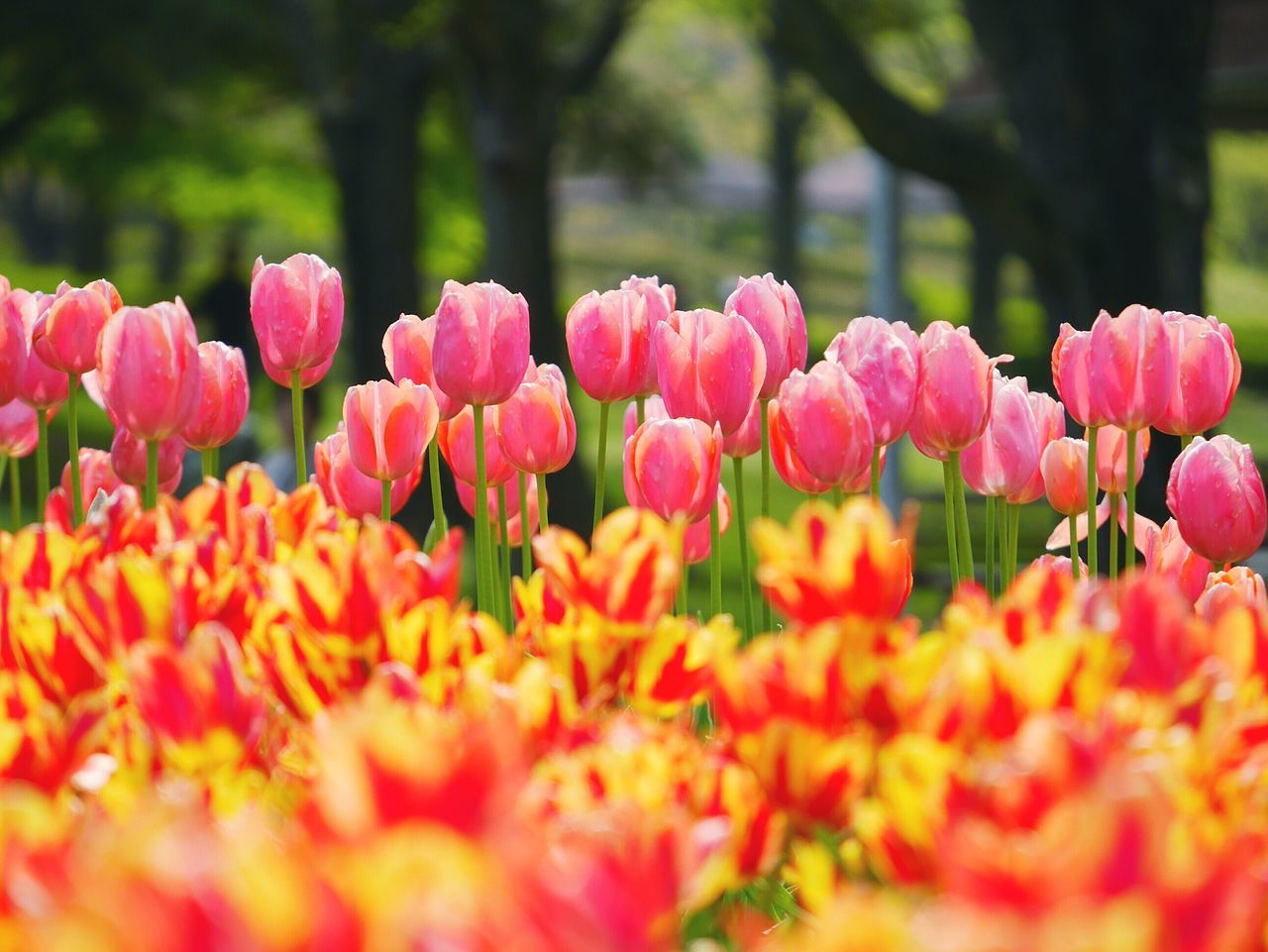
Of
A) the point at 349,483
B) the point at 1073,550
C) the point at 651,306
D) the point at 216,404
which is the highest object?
the point at 651,306

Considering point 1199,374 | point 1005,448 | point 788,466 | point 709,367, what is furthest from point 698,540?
point 1199,374

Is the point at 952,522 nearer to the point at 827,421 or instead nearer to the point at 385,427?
the point at 827,421

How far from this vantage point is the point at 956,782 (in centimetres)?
95

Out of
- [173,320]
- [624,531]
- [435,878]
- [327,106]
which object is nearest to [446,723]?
[435,878]

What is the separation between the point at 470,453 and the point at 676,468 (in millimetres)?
424

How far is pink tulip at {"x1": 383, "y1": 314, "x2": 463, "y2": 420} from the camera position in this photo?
80.0 inches

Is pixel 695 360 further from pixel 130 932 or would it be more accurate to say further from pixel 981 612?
pixel 130 932

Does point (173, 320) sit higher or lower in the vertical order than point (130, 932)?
higher

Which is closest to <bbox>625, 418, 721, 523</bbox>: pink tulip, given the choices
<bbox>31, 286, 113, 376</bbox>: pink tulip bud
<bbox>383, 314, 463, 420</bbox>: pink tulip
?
<bbox>383, 314, 463, 420</bbox>: pink tulip

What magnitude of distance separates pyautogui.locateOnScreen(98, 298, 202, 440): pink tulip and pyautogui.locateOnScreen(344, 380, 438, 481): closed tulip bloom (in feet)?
0.63

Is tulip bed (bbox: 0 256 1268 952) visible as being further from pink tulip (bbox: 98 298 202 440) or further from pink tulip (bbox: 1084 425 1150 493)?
pink tulip (bbox: 1084 425 1150 493)

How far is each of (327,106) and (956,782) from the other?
15.4 meters

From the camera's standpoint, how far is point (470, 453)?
2051 mm

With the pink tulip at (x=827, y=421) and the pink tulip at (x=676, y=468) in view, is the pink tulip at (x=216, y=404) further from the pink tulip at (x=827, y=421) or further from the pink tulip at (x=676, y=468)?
the pink tulip at (x=827, y=421)
